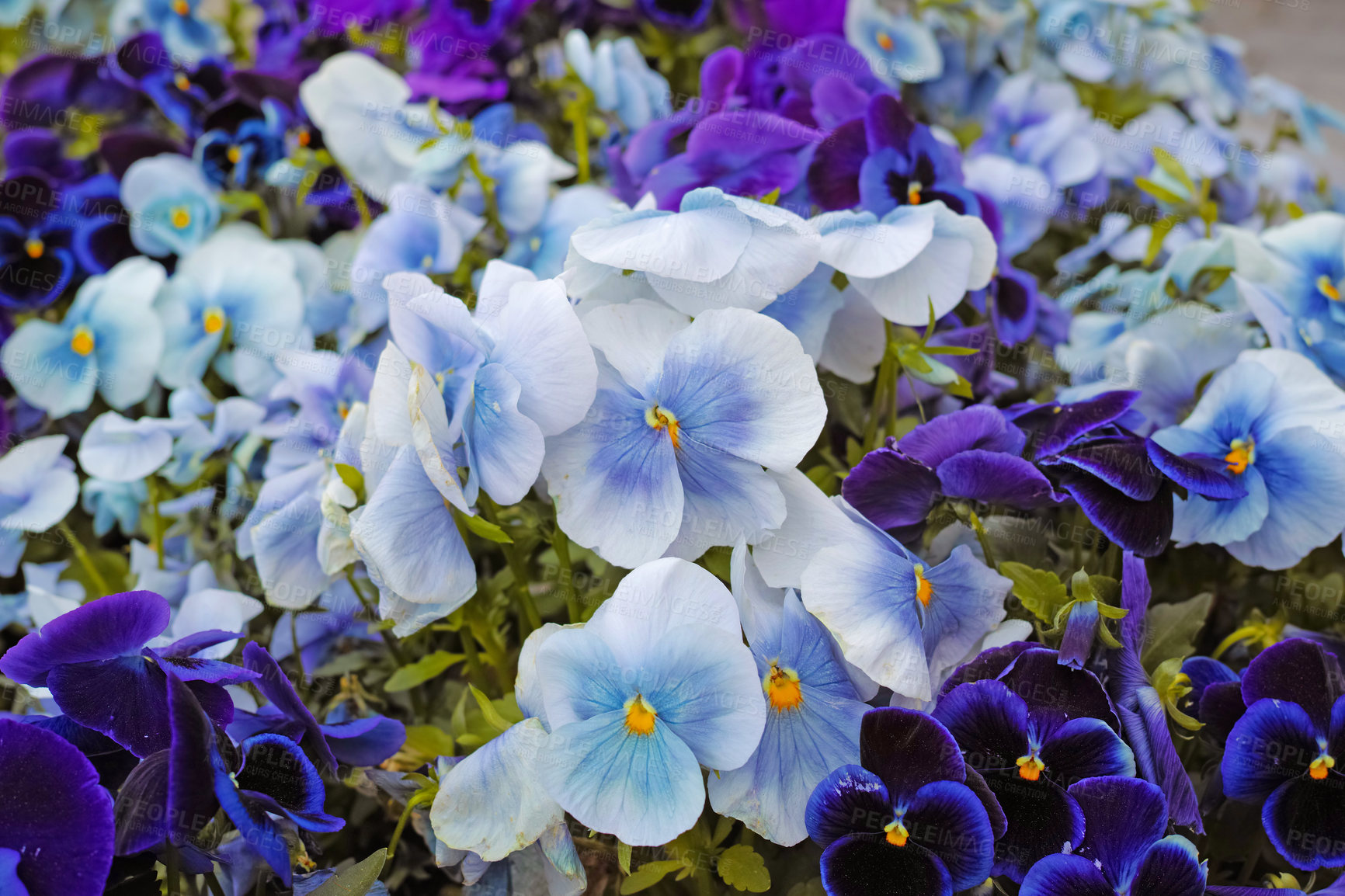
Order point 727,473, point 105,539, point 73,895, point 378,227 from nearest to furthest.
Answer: point 73,895
point 727,473
point 378,227
point 105,539

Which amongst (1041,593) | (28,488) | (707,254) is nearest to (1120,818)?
(1041,593)

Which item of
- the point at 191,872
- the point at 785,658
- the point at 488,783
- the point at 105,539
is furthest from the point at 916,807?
the point at 105,539

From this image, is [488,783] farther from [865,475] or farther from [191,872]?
[865,475]

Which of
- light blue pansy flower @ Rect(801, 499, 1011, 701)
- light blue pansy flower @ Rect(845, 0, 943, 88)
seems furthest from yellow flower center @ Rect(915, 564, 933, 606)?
light blue pansy flower @ Rect(845, 0, 943, 88)

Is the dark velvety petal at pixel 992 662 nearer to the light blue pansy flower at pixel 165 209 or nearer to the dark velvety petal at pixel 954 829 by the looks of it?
the dark velvety petal at pixel 954 829

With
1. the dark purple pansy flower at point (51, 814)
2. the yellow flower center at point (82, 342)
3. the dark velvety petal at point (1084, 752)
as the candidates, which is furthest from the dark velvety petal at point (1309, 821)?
the yellow flower center at point (82, 342)

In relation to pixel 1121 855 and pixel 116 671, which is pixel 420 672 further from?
pixel 1121 855

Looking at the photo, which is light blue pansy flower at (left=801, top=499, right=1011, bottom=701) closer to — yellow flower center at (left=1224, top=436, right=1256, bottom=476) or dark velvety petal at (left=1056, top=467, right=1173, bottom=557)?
dark velvety petal at (left=1056, top=467, right=1173, bottom=557)
